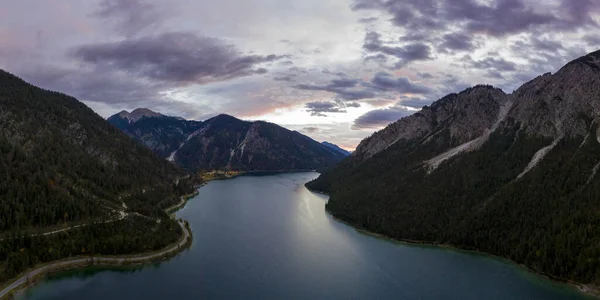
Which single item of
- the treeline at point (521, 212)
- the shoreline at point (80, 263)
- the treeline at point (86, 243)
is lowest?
the shoreline at point (80, 263)

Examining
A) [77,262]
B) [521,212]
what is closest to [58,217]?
[77,262]

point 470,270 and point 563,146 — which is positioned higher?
point 563,146

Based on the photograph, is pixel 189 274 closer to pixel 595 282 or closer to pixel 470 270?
pixel 470 270

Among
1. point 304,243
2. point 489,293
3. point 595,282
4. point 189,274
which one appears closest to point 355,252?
point 304,243

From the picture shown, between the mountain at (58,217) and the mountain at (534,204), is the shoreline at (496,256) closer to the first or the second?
the mountain at (534,204)

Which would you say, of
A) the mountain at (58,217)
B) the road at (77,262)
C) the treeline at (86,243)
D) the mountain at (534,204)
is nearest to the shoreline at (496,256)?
the mountain at (534,204)

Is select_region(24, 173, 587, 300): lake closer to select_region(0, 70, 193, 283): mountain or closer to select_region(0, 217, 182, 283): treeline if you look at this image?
select_region(0, 217, 182, 283): treeline

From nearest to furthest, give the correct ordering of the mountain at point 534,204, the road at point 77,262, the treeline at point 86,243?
the road at point 77,262 < the treeline at point 86,243 < the mountain at point 534,204
